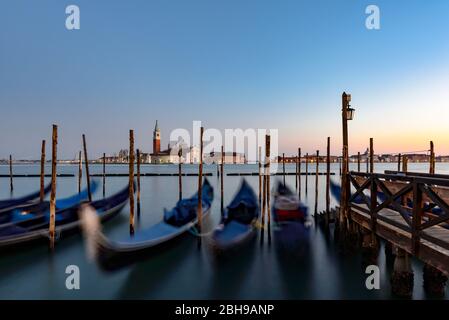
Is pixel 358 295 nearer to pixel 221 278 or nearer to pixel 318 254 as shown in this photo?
pixel 318 254

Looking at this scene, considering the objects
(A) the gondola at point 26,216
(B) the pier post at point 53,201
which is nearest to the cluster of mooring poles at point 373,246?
(B) the pier post at point 53,201

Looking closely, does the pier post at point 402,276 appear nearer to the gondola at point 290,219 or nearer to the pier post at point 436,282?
the pier post at point 436,282

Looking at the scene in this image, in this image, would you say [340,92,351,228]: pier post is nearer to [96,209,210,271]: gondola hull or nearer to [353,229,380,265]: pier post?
[353,229,380,265]: pier post

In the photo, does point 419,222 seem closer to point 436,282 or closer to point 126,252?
point 436,282

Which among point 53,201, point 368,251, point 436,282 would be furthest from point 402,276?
point 53,201

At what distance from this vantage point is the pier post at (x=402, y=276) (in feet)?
14.4

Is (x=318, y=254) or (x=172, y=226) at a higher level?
(x=172, y=226)

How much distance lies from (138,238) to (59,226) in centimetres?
432

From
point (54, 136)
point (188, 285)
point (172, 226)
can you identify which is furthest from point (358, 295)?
point (54, 136)

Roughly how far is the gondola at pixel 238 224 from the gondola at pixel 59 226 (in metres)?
4.84

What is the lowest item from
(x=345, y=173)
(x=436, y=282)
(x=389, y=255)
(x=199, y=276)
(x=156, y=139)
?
(x=199, y=276)

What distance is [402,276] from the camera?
4.52 metres
